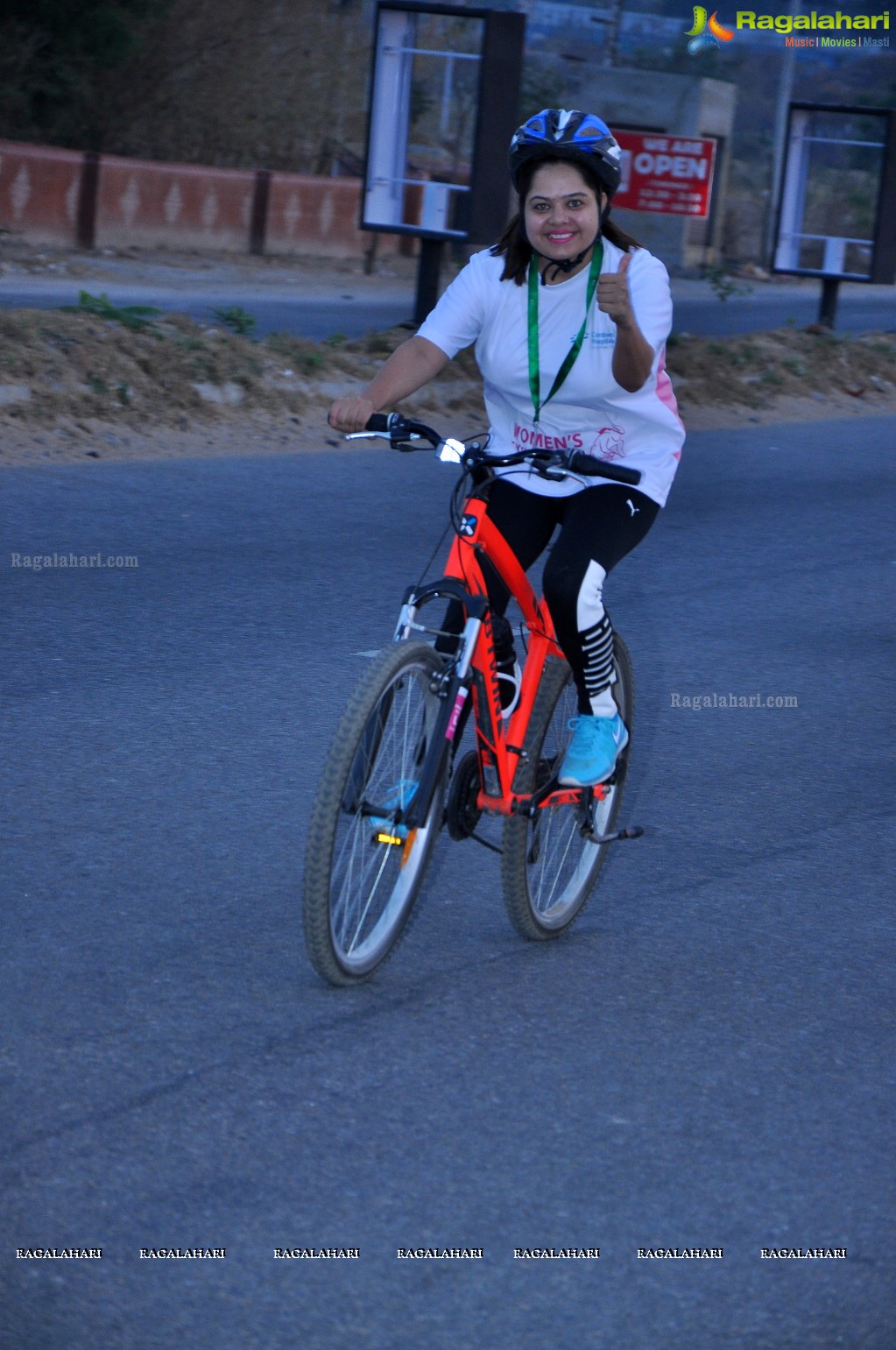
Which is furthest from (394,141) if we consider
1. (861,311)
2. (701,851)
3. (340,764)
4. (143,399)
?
(861,311)

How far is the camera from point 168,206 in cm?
3059

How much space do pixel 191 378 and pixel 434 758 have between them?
8496 mm

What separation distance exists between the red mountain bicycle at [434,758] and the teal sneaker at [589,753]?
6 cm

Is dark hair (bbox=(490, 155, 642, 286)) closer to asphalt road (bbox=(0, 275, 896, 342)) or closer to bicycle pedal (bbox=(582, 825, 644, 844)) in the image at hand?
bicycle pedal (bbox=(582, 825, 644, 844))

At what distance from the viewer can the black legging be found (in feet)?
14.0

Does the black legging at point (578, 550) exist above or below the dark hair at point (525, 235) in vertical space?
below

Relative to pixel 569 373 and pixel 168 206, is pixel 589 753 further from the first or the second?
pixel 168 206

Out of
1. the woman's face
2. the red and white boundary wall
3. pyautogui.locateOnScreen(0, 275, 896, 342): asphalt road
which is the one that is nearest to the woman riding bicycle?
the woman's face

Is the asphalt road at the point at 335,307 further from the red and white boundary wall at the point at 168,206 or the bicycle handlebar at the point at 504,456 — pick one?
the bicycle handlebar at the point at 504,456

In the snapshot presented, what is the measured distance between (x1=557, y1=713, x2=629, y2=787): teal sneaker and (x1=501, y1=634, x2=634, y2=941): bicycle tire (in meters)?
0.07

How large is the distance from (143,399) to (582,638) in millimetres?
7865

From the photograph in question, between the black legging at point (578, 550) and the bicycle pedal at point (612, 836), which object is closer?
the black legging at point (578, 550)

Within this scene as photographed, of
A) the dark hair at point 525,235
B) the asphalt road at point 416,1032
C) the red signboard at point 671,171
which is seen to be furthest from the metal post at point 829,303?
the red signboard at point 671,171

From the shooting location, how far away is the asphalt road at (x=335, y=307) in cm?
2019
